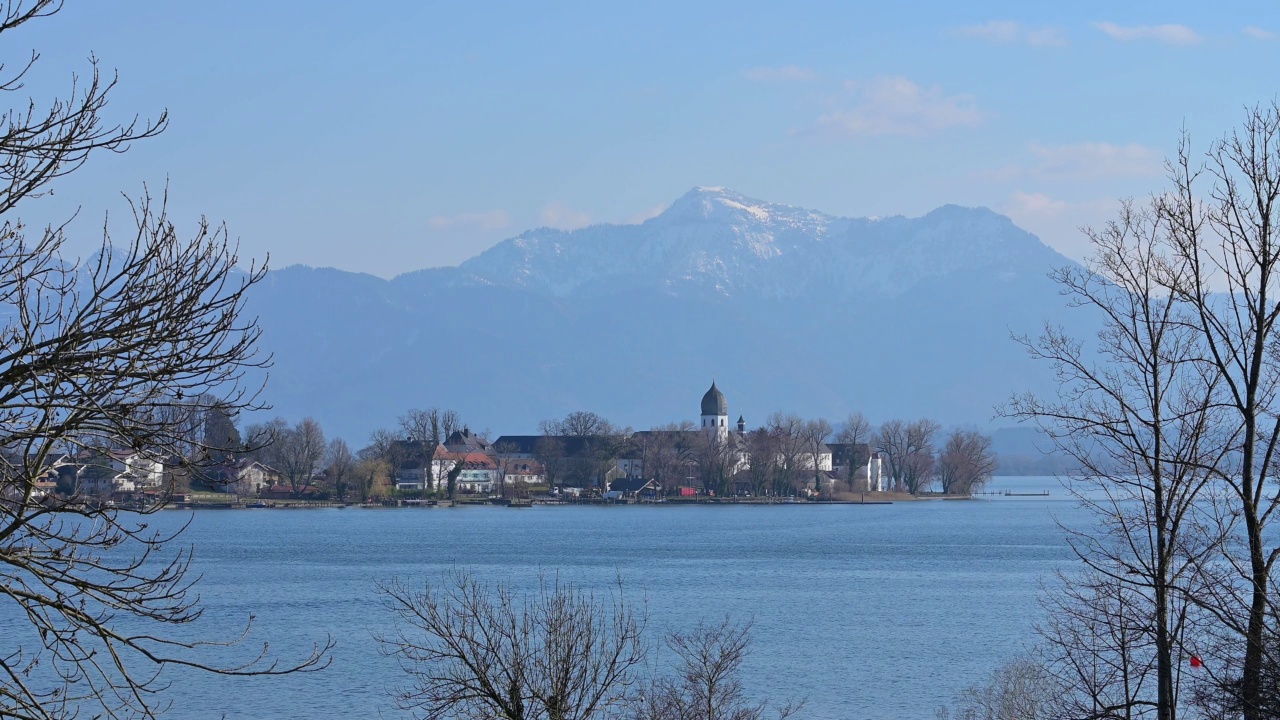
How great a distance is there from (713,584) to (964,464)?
106499 mm

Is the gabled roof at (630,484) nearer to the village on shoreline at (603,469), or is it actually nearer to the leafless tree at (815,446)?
the village on shoreline at (603,469)

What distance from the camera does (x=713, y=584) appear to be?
60781 millimetres

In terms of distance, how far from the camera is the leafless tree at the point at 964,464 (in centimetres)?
16112

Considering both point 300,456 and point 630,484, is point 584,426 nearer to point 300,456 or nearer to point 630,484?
point 630,484

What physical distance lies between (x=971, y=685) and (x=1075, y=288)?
23733mm

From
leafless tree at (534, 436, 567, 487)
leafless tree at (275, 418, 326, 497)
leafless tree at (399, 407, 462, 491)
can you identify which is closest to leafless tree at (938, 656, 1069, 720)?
leafless tree at (275, 418, 326, 497)

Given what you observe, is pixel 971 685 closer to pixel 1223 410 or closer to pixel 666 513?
pixel 1223 410

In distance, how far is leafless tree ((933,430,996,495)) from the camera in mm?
161125

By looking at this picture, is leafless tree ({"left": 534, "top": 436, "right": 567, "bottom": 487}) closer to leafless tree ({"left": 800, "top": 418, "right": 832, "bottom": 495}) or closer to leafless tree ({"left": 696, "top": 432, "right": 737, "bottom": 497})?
leafless tree ({"left": 696, "top": 432, "right": 737, "bottom": 497})

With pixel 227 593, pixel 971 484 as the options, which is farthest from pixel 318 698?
pixel 971 484

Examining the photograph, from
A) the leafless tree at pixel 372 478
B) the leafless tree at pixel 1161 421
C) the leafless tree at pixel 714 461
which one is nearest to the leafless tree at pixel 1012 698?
the leafless tree at pixel 1161 421

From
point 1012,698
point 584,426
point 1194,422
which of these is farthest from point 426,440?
point 1194,422

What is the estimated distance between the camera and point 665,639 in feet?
129

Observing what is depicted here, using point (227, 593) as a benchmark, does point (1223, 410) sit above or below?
above
